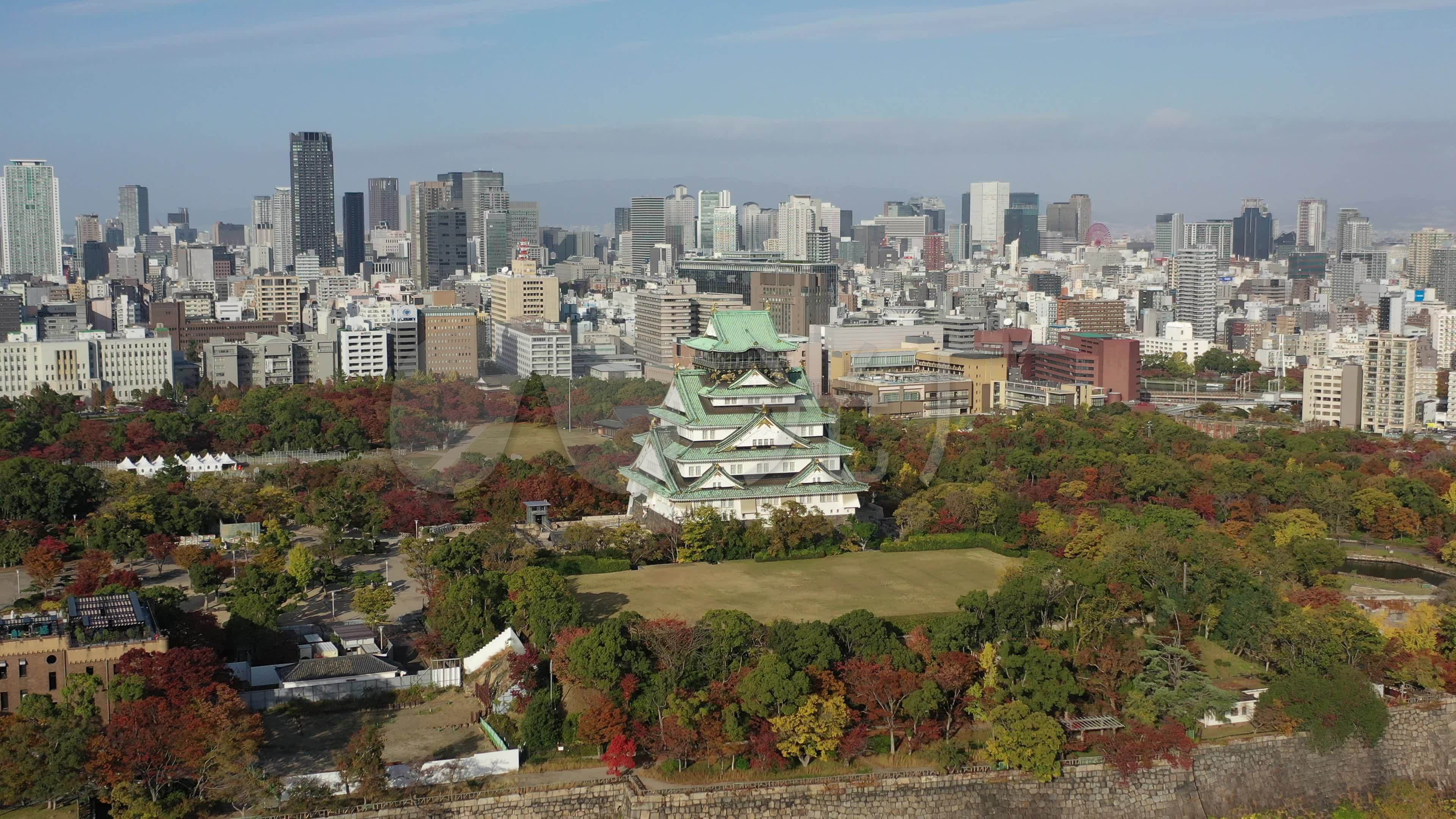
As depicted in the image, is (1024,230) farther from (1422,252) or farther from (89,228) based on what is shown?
(89,228)

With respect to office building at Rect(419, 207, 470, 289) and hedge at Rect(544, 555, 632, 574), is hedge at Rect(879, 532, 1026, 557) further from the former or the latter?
office building at Rect(419, 207, 470, 289)

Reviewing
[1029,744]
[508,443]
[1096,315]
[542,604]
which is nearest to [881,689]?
[1029,744]

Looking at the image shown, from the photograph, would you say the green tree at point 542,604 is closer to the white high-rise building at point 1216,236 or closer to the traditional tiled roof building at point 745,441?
the traditional tiled roof building at point 745,441

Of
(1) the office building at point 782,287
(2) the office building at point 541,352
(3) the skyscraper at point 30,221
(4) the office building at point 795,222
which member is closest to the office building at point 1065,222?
(4) the office building at point 795,222

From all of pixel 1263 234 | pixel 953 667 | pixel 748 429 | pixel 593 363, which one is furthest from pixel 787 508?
pixel 1263 234

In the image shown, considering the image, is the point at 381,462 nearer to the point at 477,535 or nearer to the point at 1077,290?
the point at 477,535
